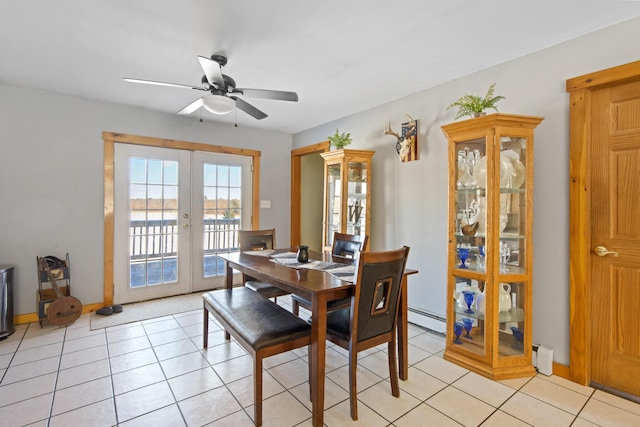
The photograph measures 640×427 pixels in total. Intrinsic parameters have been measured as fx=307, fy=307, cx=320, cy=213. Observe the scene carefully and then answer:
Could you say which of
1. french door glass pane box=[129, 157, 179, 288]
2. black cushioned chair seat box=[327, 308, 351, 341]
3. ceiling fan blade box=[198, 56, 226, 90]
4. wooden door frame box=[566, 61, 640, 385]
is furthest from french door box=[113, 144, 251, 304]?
wooden door frame box=[566, 61, 640, 385]

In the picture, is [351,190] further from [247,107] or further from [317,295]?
[317,295]

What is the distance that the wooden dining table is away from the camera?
170cm

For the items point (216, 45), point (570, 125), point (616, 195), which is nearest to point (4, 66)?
point (216, 45)

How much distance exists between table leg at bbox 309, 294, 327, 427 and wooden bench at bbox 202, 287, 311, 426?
0.18 meters

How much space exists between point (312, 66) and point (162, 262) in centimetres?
310

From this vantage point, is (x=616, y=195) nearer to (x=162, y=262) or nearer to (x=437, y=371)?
(x=437, y=371)

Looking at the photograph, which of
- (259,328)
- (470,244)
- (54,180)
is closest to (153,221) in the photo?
(54,180)

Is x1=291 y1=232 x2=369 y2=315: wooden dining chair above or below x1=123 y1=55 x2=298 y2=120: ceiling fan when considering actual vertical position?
below

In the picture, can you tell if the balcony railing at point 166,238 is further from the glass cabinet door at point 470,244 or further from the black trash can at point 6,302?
the glass cabinet door at point 470,244

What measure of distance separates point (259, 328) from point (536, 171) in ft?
7.61

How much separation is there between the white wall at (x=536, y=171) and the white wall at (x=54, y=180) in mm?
3014

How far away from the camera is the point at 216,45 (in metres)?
2.29

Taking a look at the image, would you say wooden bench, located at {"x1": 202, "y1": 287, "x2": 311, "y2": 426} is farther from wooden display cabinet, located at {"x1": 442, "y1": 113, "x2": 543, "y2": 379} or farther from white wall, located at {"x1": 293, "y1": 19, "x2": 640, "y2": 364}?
white wall, located at {"x1": 293, "y1": 19, "x2": 640, "y2": 364}

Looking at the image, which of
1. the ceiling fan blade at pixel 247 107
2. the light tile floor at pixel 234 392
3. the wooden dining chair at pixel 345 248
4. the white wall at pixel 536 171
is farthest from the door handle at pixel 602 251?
the ceiling fan blade at pixel 247 107
